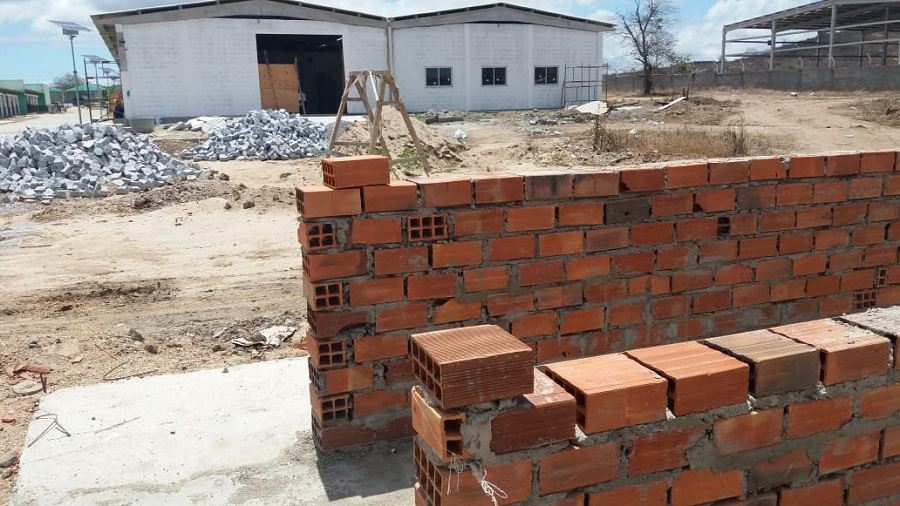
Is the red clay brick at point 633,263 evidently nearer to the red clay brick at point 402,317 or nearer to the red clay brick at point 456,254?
the red clay brick at point 456,254

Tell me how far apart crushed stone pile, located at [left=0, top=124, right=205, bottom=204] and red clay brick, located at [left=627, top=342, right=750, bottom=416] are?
523 inches

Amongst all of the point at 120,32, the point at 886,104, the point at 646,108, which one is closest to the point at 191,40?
the point at 120,32

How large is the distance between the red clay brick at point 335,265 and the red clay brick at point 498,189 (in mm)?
668

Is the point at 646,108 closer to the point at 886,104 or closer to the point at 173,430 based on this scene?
the point at 886,104

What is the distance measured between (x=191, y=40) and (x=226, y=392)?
2499cm

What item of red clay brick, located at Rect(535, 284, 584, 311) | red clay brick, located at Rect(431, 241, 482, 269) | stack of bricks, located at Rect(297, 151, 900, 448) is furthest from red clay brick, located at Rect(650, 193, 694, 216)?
red clay brick, located at Rect(431, 241, 482, 269)

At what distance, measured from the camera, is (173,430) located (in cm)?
349

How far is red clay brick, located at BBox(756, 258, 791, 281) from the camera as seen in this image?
4.15 meters

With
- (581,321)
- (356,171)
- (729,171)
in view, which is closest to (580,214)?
(581,321)

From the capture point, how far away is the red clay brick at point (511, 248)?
3.44 m

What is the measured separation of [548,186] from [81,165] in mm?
13255

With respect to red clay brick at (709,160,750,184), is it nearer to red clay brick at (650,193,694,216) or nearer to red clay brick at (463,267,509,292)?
red clay brick at (650,193,694,216)

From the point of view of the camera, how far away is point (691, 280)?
398 cm

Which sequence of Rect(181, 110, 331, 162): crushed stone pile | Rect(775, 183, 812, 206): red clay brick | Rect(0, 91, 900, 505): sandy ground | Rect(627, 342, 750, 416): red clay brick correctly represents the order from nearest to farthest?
1. Rect(627, 342, 750, 416): red clay brick
2. Rect(775, 183, 812, 206): red clay brick
3. Rect(0, 91, 900, 505): sandy ground
4. Rect(181, 110, 331, 162): crushed stone pile
